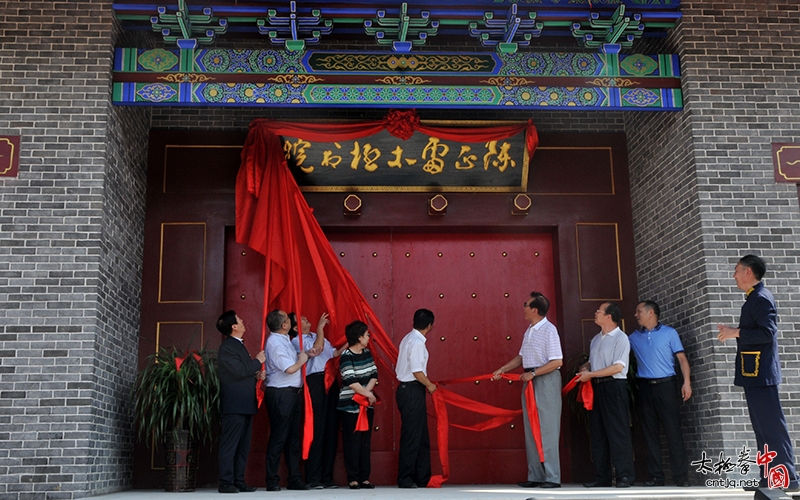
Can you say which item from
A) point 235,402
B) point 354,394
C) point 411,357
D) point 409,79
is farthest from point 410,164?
point 235,402

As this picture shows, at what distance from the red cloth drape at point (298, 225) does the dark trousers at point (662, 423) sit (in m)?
2.27

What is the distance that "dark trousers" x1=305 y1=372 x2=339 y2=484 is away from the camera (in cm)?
719

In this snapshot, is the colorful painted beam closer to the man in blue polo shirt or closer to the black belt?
the man in blue polo shirt

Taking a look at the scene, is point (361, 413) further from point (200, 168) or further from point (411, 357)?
point (200, 168)

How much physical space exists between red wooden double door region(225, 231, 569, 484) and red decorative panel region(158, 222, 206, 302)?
29cm

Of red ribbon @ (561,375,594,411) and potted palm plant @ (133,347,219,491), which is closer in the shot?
potted palm plant @ (133,347,219,491)

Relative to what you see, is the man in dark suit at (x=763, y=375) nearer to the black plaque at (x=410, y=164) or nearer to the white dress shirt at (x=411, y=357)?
the white dress shirt at (x=411, y=357)

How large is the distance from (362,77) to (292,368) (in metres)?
2.58

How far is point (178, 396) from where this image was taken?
691 cm

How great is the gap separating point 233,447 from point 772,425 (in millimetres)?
3928

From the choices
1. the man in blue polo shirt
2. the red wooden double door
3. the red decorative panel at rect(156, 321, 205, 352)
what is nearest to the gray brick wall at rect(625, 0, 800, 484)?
the man in blue polo shirt

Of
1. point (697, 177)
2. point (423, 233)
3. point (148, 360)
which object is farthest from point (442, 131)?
point (148, 360)

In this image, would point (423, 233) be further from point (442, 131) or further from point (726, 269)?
point (726, 269)

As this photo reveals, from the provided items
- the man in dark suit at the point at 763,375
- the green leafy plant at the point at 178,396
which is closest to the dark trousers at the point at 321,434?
the green leafy plant at the point at 178,396
